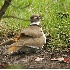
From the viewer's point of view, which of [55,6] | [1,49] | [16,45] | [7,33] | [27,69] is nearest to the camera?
[27,69]

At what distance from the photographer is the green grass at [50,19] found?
705 cm

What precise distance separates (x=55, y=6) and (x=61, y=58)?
184cm

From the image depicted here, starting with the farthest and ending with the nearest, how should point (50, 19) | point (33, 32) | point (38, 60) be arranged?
point (50, 19), point (33, 32), point (38, 60)

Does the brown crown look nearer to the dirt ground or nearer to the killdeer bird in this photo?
the killdeer bird

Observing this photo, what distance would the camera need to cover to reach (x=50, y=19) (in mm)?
7535

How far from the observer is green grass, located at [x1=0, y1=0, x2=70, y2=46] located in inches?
277

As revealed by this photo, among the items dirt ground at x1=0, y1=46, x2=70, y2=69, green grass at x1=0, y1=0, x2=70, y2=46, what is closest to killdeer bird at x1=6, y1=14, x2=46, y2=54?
dirt ground at x1=0, y1=46, x2=70, y2=69

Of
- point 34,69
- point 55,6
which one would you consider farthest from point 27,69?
point 55,6

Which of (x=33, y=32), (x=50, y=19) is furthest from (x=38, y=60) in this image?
(x=50, y=19)

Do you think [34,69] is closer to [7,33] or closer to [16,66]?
[16,66]

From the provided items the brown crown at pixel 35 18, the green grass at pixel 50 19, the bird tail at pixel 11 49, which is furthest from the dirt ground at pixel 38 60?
the brown crown at pixel 35 18

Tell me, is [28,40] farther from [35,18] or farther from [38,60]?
[35,18]

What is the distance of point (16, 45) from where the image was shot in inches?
243

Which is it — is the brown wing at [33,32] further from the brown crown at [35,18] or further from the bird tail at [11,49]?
the bird tail at [11,49]
